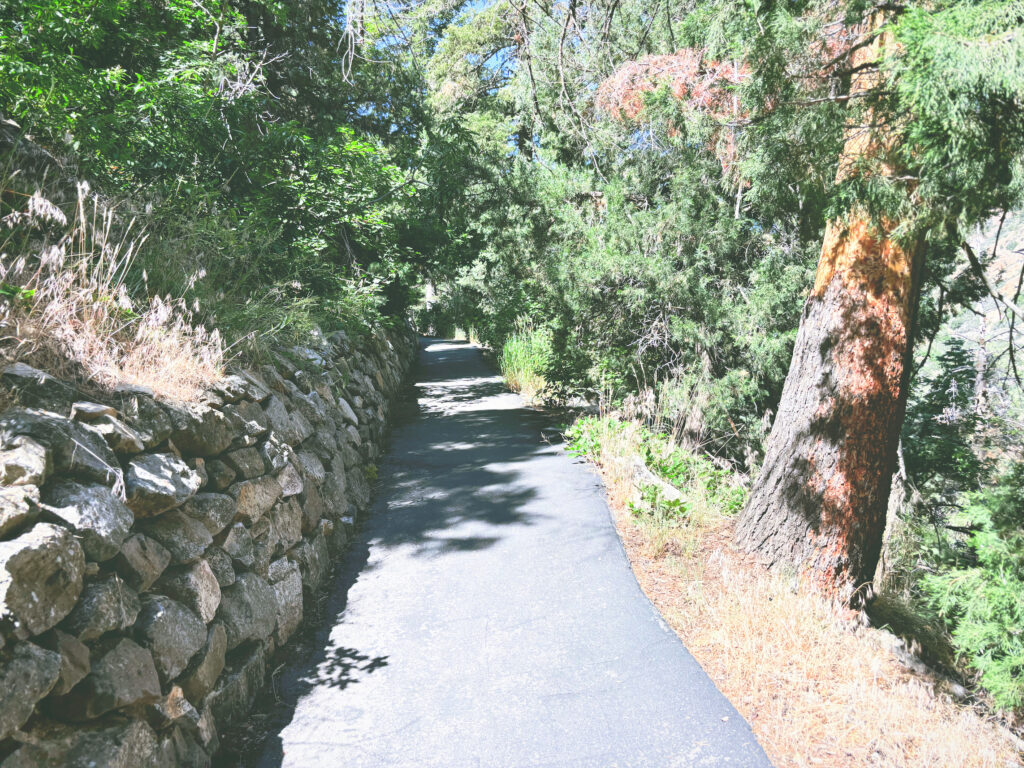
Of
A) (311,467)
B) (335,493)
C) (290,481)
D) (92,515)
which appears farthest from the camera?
(335,493)

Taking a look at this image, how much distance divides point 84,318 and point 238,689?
2027mm

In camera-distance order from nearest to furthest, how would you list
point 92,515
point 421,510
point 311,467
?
point 92,515 < point 311,467 < point 421,510

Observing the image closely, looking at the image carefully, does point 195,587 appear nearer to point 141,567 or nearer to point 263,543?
point 141,567

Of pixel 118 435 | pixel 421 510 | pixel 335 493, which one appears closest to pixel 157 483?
pixel 118 435

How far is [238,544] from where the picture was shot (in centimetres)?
350

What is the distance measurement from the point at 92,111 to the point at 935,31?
519cm

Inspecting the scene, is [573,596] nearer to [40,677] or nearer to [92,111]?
[40,677]

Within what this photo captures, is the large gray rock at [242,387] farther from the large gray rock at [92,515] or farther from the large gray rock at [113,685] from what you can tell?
the large gray rock at [113,685]

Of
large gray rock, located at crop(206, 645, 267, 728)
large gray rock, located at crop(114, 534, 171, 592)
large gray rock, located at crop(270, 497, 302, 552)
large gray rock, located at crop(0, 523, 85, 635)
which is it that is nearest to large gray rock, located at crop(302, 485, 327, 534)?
large gray rock, located at crop(270, 497, 302, 552)

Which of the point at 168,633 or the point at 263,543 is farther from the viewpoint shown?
the point at 263,543

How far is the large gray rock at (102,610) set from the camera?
2153 mm

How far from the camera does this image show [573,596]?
429cm

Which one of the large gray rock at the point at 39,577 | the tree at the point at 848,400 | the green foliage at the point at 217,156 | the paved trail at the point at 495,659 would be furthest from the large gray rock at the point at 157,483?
the tree at the point at 848,400

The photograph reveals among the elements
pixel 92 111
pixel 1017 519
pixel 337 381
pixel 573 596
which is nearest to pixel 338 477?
pixel 337 381
